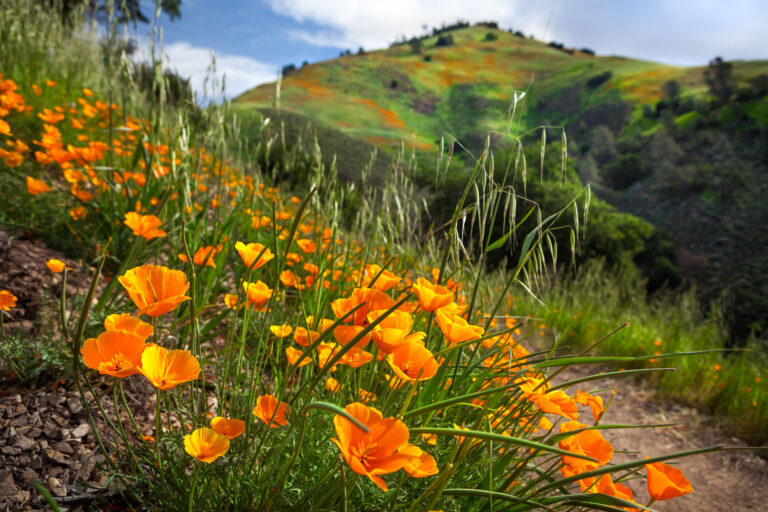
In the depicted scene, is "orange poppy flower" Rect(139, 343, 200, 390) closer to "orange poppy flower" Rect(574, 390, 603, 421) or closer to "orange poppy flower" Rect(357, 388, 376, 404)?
"orange poppy flower" Rect(357, 388, 376, 404)

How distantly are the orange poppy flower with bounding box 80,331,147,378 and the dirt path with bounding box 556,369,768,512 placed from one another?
2108mm

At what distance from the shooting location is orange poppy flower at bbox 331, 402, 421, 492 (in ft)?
1.95

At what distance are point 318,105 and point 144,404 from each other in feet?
92.5

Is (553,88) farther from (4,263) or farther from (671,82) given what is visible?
(4,263)

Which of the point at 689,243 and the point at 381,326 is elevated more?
the point at 381,326

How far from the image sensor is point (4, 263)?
1.86m

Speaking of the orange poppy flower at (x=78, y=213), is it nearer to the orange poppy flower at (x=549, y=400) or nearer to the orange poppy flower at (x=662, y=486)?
the orange poppy flower at (x=549, y=400)

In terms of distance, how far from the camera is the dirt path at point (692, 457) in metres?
2.48

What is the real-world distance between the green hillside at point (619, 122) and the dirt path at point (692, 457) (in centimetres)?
203

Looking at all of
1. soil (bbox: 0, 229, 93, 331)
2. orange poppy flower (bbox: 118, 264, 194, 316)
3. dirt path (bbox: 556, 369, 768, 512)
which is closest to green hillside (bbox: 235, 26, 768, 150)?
dirt path (bbox: 556, 369, 768, 512)

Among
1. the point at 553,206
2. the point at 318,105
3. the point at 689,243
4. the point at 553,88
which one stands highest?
Result: the point at 553,88

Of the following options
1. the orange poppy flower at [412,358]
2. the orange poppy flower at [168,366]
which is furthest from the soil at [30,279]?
the orange poppy flower at [412,358]

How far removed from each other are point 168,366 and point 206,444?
16 centimetres

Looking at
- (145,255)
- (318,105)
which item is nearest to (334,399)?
(145,255)
